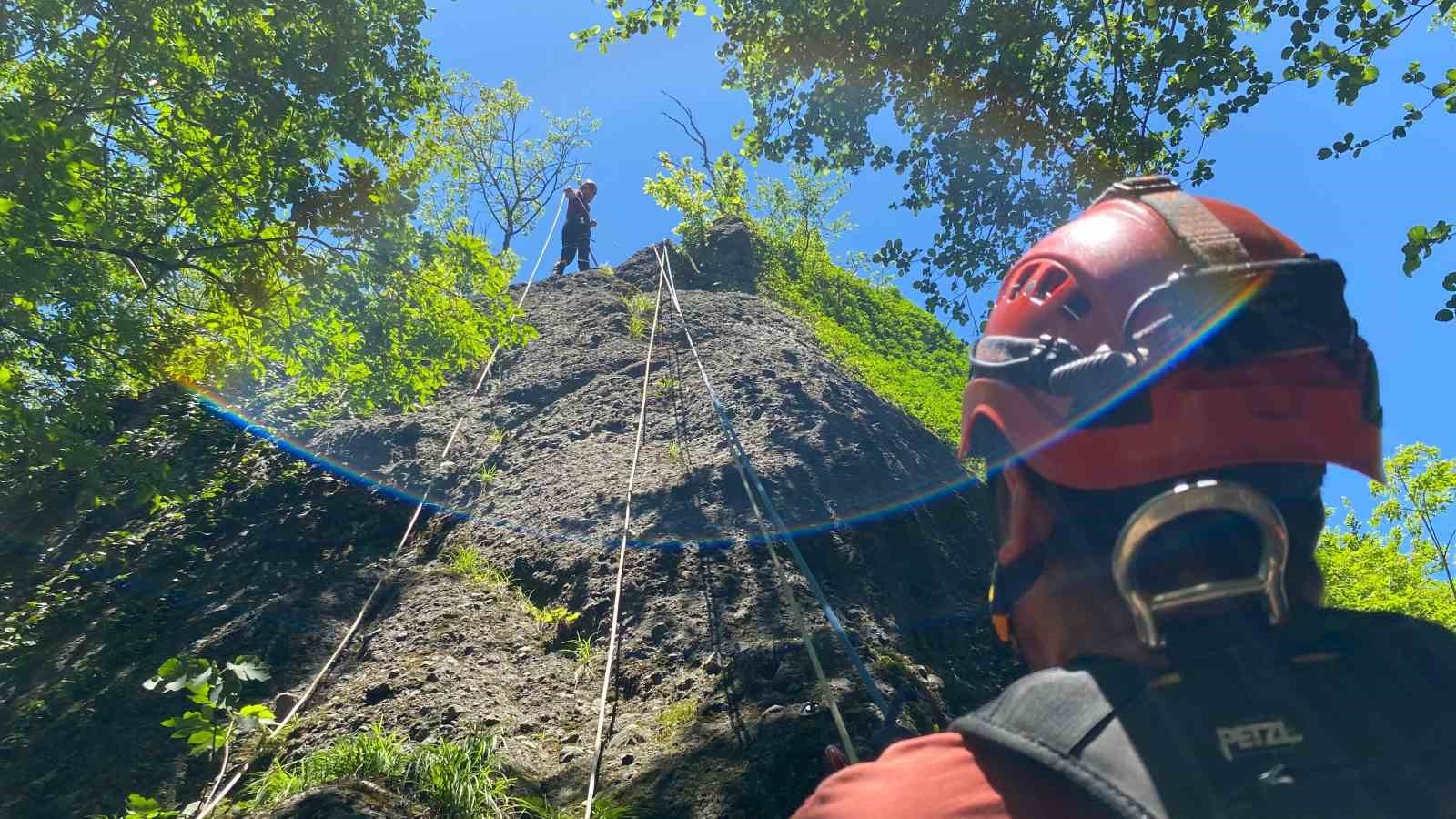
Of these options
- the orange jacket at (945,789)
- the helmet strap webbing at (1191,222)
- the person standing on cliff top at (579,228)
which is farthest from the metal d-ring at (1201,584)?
the person standing on cliff top at (579,228)

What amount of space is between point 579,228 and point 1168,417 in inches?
618

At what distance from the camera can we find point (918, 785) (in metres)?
0.99

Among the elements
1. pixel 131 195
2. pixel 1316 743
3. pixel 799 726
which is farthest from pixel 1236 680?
pixel 131 195

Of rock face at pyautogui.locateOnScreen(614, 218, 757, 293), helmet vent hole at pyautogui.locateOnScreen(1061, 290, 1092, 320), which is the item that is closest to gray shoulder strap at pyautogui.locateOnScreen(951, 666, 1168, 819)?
helmet vent hole at pyautogui.locateOnScreen(1061, 290, 1092, 320)

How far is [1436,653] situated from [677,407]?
7.56 meters

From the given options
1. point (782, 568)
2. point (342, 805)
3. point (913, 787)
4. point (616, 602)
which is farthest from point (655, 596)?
point (913, 787)

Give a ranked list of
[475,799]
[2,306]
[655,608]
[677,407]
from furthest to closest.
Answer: [677,407] < [655,608] < [2,306] < [475,799]

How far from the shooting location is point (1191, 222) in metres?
1.24

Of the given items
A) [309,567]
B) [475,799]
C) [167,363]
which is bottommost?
[475,799]

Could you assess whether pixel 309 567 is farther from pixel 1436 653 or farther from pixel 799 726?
pixel 1436 653

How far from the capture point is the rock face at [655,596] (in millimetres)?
4086

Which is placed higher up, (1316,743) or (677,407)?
(677,407)

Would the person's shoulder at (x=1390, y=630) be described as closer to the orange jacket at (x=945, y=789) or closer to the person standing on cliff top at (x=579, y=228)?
the orange jacket at (x=945, y=789)

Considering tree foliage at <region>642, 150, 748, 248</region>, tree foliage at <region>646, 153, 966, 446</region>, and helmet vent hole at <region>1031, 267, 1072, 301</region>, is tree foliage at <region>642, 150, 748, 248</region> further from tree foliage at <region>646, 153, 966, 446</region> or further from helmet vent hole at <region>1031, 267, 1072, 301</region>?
helmet vent hole at <region>1031, 267, 1072, 301</region>
